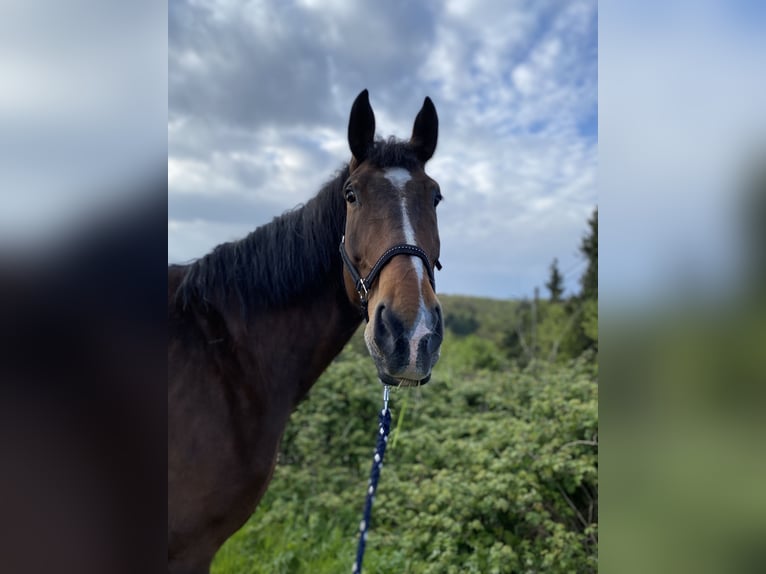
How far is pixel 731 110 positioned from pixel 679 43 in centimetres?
15

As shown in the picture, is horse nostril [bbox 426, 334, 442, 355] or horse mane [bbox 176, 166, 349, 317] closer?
horse nostril [bbox 426, 334, 442, 355]

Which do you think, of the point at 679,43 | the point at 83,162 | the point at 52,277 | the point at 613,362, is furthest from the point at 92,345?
the point at 679,43

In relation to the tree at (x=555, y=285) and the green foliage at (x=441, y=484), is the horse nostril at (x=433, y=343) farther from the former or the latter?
the tree at (x=555, y=285)

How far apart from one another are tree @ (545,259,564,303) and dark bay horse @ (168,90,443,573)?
11.1m

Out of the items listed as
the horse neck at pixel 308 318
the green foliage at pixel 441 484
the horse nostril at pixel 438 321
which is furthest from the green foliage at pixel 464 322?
the horse nostril at pixel 438 321

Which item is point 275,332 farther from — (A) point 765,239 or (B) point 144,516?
(A) point 765,239

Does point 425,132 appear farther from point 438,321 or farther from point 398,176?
point 438,321

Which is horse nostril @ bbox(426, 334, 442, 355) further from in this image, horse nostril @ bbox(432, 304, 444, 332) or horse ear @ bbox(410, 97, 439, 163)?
horse ear @ bbox(410, 97, 439, 163)

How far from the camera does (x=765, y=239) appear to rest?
68cm

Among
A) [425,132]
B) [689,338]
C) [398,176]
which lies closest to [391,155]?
[398,176]

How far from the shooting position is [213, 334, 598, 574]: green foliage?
3.49m

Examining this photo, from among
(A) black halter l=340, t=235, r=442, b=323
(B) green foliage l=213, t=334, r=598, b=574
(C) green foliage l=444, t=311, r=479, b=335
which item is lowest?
(B) green foliage l=213, t=334, r=598, b=574

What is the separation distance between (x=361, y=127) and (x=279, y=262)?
→ 0.71 meters

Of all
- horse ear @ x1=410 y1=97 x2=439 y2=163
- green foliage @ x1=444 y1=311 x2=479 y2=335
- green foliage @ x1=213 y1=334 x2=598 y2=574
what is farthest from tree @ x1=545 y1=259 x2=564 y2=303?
horse ear @ x1=410 y1=97 x2=439 y2=163
